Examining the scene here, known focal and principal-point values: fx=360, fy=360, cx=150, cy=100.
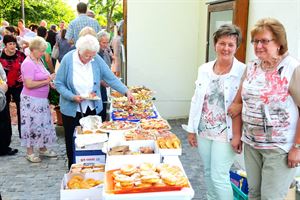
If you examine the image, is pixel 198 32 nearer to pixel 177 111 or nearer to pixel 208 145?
pixel 177 111

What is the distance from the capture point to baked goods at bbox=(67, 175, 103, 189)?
8.46 feet

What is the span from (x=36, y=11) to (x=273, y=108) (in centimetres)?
2385

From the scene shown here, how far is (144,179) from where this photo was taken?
2025mm

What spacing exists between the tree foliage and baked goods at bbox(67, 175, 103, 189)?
66.8ft

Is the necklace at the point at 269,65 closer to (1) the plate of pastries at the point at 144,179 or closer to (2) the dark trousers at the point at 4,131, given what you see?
(1) the plate of pastries at the point at 144,179

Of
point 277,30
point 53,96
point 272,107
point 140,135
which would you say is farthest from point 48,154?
point 277,30

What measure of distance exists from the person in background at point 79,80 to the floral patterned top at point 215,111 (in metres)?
1.28

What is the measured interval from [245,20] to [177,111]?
300cm

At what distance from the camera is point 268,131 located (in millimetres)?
2297

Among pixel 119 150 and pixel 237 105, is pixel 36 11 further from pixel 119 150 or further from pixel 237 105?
pixel 237 105

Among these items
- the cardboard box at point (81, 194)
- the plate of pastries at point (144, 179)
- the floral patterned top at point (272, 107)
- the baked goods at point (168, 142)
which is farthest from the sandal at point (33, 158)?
the floral patterned top at point (272, 107)

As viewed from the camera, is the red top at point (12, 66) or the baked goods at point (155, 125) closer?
the baked goods at point (155, 125)

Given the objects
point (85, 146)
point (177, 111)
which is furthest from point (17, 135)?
point (85, 146)

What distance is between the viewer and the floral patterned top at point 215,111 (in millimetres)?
2656
